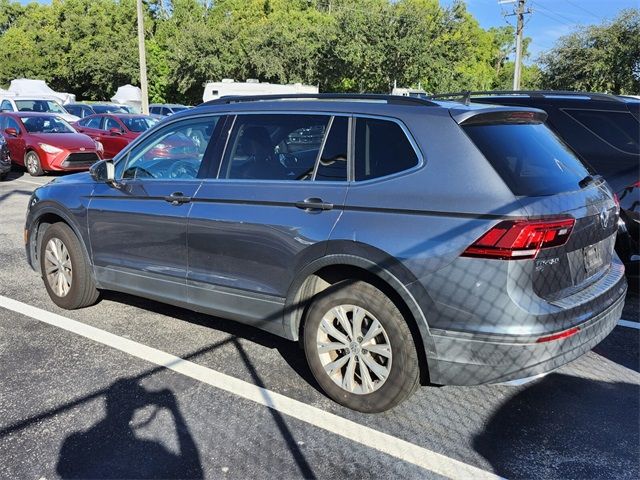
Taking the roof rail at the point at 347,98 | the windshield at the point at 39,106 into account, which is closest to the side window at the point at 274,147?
the roof rail at the point at 347,98

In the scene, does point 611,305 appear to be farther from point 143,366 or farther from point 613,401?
point 143,366

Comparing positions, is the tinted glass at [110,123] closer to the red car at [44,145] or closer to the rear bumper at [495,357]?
the red car at [44,145]

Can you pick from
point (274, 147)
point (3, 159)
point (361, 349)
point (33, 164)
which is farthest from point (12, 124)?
point (361, 349)

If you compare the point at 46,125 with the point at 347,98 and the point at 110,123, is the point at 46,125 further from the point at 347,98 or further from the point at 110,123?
the point at 347,98

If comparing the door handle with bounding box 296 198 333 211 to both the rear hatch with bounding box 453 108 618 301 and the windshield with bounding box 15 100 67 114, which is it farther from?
the windshield with bounding box 15 100 67 114

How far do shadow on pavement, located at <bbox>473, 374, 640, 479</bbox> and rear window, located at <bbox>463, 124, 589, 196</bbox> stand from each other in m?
1.32

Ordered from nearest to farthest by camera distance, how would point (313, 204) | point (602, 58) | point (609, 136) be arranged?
point (313, 204)
point (609, 136)
point (602, 58)

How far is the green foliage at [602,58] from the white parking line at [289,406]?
35.0 metres

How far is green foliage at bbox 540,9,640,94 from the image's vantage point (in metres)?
32.4

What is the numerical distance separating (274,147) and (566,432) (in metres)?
2.44

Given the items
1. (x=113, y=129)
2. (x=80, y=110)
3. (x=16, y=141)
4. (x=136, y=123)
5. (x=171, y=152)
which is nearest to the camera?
(x=171, y=152)

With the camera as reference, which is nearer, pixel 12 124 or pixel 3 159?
pixel 3 159

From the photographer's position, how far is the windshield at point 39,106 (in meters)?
20.7

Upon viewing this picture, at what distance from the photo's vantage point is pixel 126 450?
119 inches
